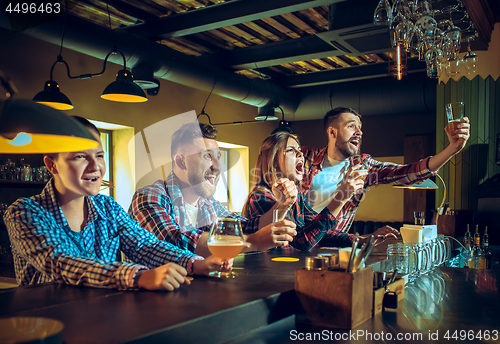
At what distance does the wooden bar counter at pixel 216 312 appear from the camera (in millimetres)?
810

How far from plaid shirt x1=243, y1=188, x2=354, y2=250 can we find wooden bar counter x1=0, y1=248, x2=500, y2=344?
2.27ft

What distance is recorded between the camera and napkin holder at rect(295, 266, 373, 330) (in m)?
1.03

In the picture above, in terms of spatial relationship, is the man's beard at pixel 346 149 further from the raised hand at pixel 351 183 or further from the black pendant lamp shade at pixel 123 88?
the black pendant lamp shade at pixel 123 88

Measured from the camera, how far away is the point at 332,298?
41.3 inches

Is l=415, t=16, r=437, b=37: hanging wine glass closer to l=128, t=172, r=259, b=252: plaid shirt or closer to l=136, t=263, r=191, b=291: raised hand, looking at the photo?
l=128, t=172, r=259, b=252: plaid shirt

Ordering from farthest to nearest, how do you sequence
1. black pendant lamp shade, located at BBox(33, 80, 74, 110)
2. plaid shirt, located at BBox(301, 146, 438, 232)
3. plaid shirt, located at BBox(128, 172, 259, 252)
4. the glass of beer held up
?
black pendant lamp shade, located at BBox(33, 80, 74, 110)
plaid shirt, located at BBox(301, 146, 438, 232)
the glass of beer held up
plaid shirt, located at BBox(128, 172, 259, 252)

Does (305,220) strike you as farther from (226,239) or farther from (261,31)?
(261,31)

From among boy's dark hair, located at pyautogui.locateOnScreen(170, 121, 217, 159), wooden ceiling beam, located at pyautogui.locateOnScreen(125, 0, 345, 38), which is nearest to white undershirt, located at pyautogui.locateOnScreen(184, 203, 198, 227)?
boy's dark hair, located at pyautogui.locateOnScreen(170, 121, 217, 159)

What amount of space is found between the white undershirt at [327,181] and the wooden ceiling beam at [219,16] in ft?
4.57

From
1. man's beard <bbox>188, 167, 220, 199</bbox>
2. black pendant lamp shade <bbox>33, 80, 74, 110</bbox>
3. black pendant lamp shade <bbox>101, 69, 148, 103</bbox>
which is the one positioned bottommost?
man's beard <bbox>188, 167, 220, 199</bbox>

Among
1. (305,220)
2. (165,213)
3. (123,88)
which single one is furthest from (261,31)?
(165,213)

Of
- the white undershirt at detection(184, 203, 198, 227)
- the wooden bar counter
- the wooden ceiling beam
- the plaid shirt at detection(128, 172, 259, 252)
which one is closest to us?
the wooden bar counter

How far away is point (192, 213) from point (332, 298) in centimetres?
119

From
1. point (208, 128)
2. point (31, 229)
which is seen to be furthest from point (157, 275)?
point (208, 128)
